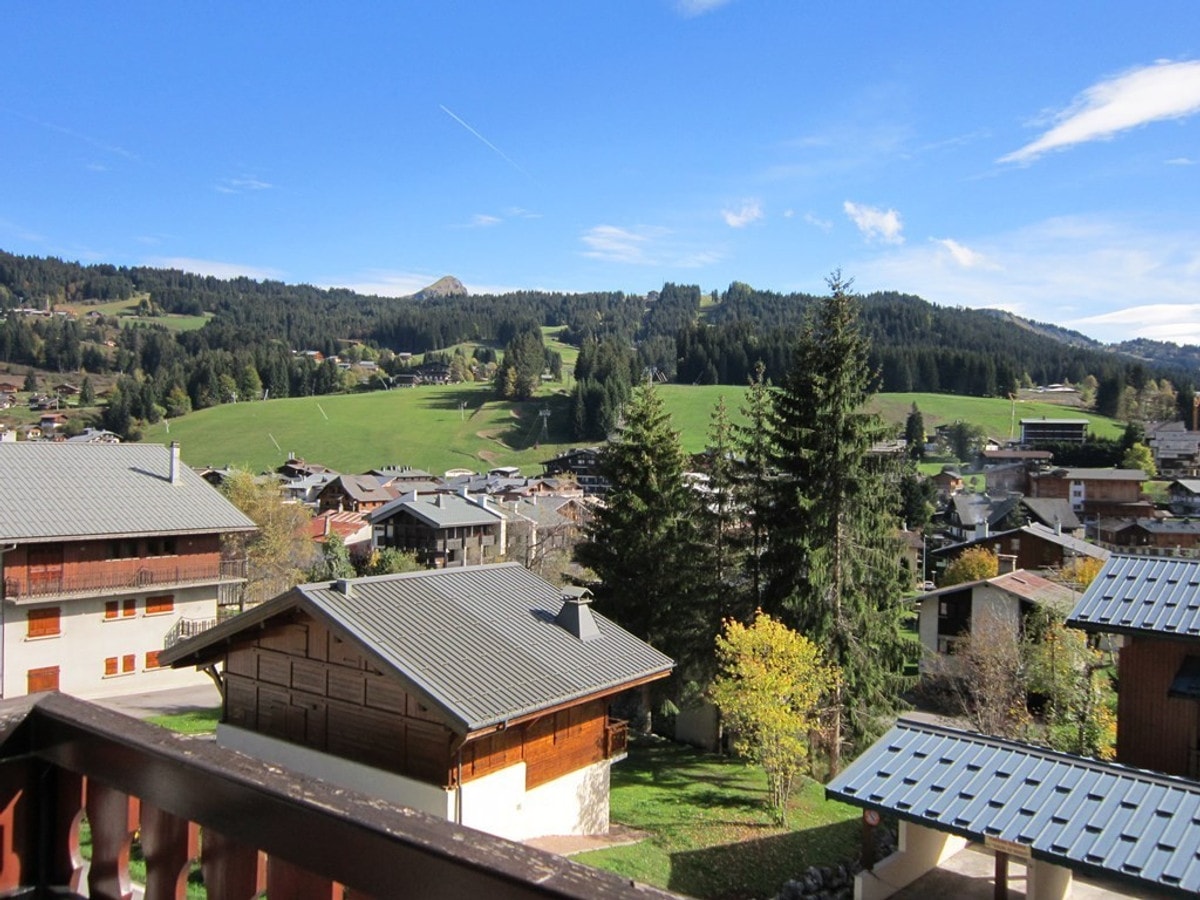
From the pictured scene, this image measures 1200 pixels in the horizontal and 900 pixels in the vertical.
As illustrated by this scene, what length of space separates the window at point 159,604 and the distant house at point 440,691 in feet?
41.2

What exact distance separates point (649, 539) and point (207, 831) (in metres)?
27.4

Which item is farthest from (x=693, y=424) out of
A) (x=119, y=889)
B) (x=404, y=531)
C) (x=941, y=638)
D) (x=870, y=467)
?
(x=119, y=889)

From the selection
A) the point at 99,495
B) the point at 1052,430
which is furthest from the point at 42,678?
the point at 1052,430

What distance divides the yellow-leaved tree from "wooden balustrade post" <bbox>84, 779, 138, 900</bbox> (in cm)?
2038

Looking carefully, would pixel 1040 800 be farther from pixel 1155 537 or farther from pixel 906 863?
pixel 1155 537

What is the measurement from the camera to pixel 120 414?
12594 cm

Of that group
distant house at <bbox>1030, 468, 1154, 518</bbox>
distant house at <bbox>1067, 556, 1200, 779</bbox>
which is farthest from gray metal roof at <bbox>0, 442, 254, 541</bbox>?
distant house at <bbox>1030, 468, 1154, 518</bbox>

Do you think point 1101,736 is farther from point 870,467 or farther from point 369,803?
point 369,803

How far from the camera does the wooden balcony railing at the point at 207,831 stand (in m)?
1.61

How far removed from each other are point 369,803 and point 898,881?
18191 mm

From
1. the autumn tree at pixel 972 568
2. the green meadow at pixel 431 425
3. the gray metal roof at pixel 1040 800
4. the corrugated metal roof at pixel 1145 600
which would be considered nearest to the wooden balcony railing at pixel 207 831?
the gray metal roof at pixel 1040 800

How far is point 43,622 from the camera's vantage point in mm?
28016

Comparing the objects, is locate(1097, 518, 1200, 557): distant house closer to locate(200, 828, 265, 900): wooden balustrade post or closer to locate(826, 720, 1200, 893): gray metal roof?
locate(826, 720, 1200, 893): gray metal roof

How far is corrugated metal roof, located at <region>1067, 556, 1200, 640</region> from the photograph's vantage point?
17.4 m
